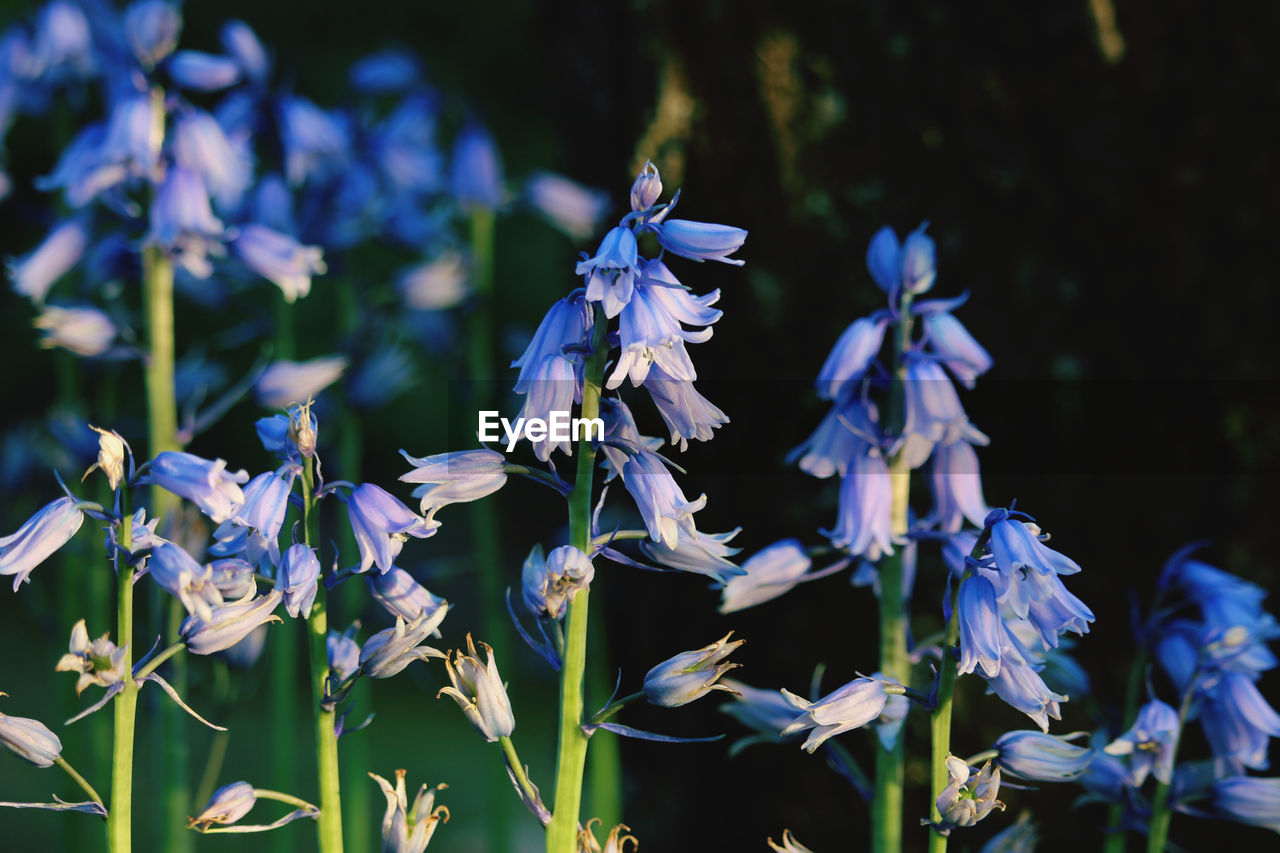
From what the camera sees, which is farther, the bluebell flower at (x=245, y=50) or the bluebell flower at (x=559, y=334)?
the bluebell flower at (x=245, y=50)

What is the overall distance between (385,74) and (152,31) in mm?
902

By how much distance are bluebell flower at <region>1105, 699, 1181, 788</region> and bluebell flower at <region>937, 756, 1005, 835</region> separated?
1.09ft

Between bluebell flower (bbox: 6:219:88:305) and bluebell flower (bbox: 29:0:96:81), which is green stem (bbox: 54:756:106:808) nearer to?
bluebell flower (bbox: 6:219:88:305)

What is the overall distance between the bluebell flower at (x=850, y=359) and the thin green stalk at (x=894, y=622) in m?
0.04

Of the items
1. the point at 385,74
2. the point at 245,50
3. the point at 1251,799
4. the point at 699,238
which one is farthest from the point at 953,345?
the point at 385,74

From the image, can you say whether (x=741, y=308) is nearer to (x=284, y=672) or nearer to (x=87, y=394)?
(x=284, y=672)

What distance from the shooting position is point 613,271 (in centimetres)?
118

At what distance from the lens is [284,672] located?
2279 millimetres

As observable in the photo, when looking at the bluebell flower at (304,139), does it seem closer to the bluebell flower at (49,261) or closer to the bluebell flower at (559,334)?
the bluebell flower at (49,261)

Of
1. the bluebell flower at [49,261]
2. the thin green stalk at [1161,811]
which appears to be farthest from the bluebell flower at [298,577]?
the bluebell flower at [49,261]

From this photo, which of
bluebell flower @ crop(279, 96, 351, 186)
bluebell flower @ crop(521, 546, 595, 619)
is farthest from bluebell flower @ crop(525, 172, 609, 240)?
bluebell flower @ crop(521, 546, 595, 619)

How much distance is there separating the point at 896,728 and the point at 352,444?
1.42 meters

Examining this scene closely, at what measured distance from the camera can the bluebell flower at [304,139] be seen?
2322 millimetres

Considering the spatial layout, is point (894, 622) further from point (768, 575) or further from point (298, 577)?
point (298, 577)
